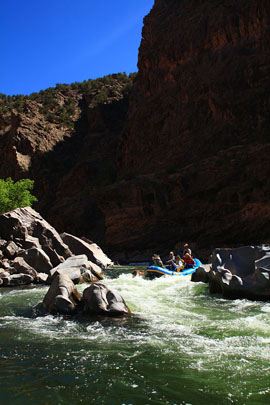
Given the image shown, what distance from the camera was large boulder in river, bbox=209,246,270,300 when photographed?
10.8 meters

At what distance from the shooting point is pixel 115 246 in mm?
41656

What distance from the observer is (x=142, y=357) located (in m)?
5.66

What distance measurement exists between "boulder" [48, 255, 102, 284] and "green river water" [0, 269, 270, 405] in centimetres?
485

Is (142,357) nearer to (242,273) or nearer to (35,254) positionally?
(242,273)

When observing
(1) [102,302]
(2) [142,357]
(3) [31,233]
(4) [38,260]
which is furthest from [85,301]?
(3) [31,233]

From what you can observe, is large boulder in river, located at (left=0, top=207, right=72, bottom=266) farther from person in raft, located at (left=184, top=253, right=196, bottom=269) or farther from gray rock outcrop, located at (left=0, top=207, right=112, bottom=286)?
person in raft, located at (left=184, top=253, right=196, bottom=269)

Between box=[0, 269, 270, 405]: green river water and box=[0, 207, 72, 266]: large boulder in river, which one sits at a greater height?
box=[0, 207, 72, 266]: large boulder in river

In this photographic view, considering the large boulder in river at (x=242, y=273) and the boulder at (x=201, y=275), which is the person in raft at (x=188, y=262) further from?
the large boulder in river at (x=242, y=273)

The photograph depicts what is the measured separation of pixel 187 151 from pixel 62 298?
34.3 m

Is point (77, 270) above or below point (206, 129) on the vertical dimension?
below

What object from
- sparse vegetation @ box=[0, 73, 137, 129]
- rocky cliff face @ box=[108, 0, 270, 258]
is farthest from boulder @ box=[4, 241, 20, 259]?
sparse vegetation @ box=[0, 73, 137, 129]

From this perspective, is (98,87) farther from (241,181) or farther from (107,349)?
(107,349)

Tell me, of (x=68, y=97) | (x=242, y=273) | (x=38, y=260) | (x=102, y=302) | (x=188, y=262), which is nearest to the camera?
(x=102, y=302)

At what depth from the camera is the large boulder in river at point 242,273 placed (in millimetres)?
10758
